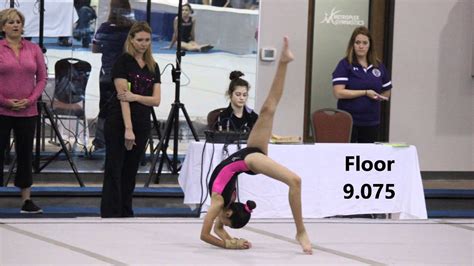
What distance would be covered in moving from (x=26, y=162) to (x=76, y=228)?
1787 mm

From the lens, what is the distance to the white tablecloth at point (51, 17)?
32.7ft

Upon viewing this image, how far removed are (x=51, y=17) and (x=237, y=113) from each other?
2.70 meters

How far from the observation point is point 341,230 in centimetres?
696

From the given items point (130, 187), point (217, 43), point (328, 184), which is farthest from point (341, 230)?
point (217, 43)

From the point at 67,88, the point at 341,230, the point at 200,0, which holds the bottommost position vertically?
the point at 341,230

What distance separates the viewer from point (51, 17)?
33.0 ft

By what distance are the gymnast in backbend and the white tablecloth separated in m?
4.35

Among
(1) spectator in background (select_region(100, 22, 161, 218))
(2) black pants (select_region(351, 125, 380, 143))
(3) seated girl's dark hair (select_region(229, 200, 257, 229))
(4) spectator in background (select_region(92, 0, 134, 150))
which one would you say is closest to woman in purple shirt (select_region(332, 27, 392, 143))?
(2) black pants (select_region(351, 125, 380, 143))

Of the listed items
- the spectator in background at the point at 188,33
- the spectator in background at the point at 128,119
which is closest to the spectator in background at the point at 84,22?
the spectator in background at the point at 188,33

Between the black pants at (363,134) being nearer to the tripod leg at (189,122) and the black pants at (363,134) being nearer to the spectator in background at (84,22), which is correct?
the tripod leg at (189,122)

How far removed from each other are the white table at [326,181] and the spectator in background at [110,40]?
245cm

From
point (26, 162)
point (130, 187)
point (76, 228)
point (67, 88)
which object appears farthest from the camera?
point (67, 88)

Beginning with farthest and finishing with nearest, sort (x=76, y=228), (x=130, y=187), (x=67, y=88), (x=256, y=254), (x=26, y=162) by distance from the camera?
1. (x=67, y=88)
2. (x=26, y=162)
3. (x=130, y=187)
4. (x=76, y=228)
5. (x=256, y=254)

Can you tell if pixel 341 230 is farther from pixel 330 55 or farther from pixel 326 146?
pixel 330 55
